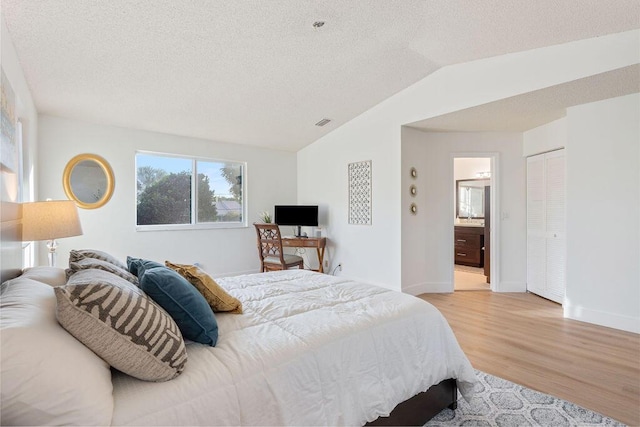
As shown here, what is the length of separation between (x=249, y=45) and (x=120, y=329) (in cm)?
262

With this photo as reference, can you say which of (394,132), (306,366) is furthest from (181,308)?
(394,132)

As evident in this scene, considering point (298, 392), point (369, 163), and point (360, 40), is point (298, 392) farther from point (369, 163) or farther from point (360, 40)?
point (369, 163)

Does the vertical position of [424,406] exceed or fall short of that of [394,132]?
it falls short

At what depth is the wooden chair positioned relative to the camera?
4.72 m

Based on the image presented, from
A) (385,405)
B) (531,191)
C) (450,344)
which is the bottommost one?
(385,405)

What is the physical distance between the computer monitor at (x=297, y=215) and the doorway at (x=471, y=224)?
243 centimetres

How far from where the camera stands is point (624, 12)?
2.39m

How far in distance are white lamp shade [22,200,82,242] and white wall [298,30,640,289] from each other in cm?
349

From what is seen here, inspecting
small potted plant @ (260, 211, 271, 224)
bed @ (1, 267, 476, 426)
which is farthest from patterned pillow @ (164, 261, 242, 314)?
small potted plant @ (260, 211, 271, 224)

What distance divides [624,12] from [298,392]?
3.32 metres

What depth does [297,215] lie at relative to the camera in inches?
217

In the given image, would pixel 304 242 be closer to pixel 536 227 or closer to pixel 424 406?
pixel 536 227

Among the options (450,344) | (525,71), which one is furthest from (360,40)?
(450,344)

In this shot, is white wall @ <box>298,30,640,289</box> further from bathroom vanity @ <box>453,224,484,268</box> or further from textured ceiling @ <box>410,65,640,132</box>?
bathroom vanity @ <box>453,224,484,268</box>
